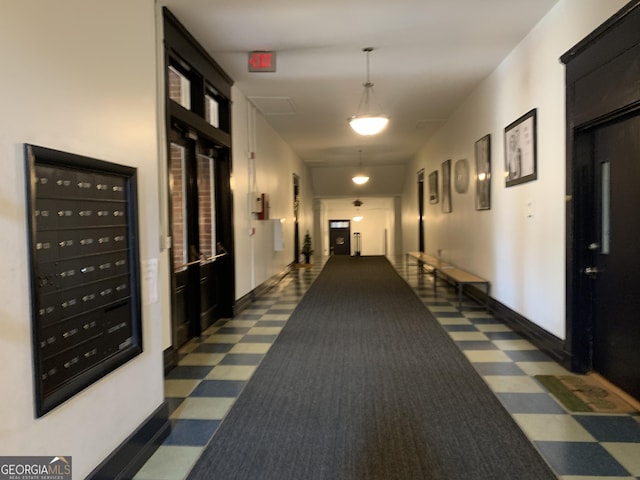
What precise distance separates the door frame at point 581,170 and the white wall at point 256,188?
382 cm

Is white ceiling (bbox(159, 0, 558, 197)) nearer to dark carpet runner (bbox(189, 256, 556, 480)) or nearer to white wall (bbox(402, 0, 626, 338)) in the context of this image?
white wall (bbox(402, 0, 626, 338))

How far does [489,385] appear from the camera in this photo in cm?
323

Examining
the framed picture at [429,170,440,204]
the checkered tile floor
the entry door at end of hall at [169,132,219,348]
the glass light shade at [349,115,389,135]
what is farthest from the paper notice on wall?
the framed picture at [429,170,440,204]

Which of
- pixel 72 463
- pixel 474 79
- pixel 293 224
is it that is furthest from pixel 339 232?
pixel 72 463

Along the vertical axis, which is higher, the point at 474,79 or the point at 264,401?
the point at 474,79

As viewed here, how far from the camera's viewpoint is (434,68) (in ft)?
17.3

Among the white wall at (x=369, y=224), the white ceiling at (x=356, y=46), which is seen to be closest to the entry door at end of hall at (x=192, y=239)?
the white ceiling at (x=356, y=46)

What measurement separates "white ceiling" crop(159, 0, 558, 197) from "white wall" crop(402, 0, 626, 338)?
9.9 inches

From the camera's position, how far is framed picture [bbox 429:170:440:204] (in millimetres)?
9344

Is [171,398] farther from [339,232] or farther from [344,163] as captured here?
[339,232]

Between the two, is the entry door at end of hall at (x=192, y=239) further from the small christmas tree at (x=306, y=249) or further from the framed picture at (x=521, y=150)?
the small christmas tree at (x=306, y=249)

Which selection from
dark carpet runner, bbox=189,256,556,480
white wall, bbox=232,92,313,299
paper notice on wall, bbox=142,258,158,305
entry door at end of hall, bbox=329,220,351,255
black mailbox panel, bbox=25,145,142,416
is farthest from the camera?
entry door at end of hall, bbox=329,220,351,255

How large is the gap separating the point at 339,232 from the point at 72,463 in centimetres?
2340

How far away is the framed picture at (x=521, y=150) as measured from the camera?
4152 mm
